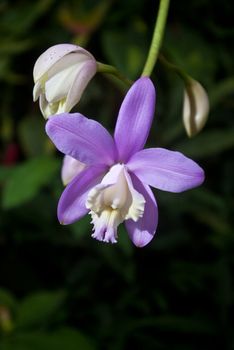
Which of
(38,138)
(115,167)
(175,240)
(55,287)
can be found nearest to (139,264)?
(175,240)

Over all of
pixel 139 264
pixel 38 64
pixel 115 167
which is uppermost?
pixel 38 64

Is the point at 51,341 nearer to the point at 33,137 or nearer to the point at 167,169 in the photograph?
the point at 33,137

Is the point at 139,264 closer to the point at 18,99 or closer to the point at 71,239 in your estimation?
the point at 71,239

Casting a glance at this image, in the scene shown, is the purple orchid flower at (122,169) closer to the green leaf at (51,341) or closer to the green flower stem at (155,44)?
the green flower stem at (155,44)

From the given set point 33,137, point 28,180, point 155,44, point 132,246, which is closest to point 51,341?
point 132,246

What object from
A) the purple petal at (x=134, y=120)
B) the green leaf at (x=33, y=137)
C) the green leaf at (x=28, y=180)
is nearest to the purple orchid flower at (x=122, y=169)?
the purple petal at (x=134, y=120)

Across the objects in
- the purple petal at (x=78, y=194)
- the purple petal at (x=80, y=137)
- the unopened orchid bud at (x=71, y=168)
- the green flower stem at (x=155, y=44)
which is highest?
the green flower stem at (x=155, y=44)

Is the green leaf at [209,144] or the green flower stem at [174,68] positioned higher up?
the green flower stem at [174,68]
